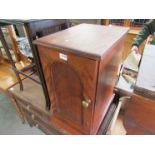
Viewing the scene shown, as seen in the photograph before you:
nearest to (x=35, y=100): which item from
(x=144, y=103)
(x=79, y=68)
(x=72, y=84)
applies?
(x=72, y=84)

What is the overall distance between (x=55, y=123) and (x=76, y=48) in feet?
2.26

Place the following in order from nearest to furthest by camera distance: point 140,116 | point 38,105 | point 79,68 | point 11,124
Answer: point 79,68 < point 140,116 < point 38,105 < point 11,124

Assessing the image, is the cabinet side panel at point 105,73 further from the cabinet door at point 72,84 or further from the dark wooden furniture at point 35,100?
the dark wooden furniture at point 35,100

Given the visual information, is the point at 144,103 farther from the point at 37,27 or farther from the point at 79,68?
the point at 37,27

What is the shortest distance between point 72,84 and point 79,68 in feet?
0.40

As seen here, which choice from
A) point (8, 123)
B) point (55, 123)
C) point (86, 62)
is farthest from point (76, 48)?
point (8, 123)

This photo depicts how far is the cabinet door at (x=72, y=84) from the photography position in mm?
524

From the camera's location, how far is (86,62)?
0.49m

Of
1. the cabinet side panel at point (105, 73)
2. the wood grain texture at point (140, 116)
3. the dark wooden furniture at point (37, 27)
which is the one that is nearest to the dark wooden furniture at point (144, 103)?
the wood grain texture at point (140, 116)

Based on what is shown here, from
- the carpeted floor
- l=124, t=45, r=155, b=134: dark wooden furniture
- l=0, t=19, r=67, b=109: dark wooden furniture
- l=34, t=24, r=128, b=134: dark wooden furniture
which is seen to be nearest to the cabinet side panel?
l=34, t=24, r=128, b=134: dark wooden furniture

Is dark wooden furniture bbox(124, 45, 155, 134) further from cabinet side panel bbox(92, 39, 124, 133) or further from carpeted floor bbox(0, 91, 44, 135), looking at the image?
carpeted floor bbox(0, 91, 44, 135)

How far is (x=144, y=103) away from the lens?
0.57 metres

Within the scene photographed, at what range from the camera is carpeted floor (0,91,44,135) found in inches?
61.1
